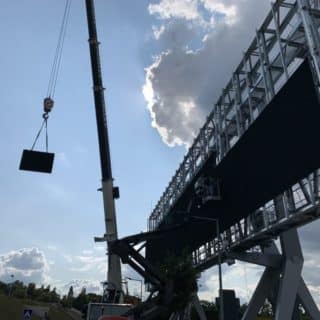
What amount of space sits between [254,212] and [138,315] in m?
12.2

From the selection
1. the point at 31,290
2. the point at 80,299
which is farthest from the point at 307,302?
the point at 31,290

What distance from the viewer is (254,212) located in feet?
97.3

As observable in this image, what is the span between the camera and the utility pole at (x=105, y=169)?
24.8 meters

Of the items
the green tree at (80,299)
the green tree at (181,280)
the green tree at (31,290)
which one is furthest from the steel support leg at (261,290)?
the green tree at (31,290)

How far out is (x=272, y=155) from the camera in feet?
79.4

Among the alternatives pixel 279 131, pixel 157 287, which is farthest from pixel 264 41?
pixel 157 287

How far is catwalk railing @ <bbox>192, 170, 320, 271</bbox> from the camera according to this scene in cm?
2269

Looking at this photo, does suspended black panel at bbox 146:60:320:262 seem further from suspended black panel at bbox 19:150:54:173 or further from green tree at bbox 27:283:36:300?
green tree at bbox 27:283:36:300

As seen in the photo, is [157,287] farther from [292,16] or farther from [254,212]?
[292,16]

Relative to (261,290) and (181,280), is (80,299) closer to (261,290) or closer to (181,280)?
(261,290)

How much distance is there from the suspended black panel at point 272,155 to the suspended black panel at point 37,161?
13327mm

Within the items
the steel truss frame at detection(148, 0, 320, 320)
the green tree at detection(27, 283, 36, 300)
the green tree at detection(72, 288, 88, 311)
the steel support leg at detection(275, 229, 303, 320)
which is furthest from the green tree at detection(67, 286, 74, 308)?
the steel support leg at detection(275, 229, 303, 320)

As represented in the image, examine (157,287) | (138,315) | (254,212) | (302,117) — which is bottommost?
(138,315)

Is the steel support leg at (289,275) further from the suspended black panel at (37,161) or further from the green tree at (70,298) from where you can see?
the green tree at (70,298)
